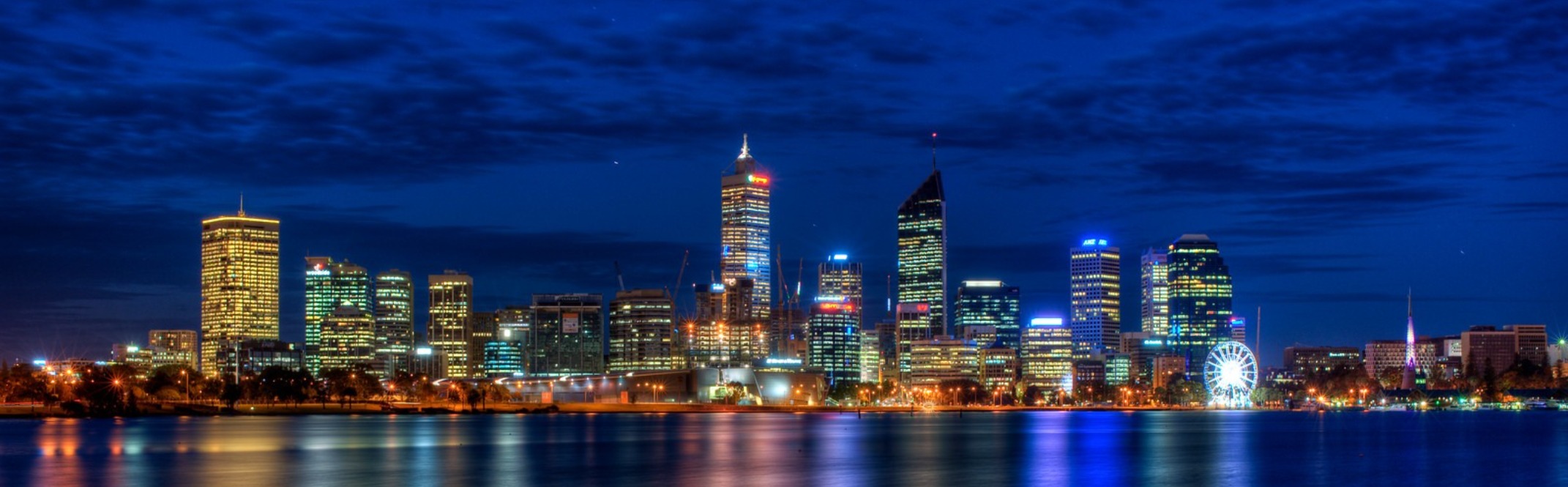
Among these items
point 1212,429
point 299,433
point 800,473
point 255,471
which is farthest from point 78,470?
point 1212,429

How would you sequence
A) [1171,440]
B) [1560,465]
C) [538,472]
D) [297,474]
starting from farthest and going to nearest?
[1171,440]
[1560,465]
[538,472]
[297,474]

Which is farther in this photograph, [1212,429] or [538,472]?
[1212,429]

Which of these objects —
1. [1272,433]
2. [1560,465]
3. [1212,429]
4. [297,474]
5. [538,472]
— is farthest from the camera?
[1212,429]

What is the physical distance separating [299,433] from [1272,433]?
85.3 metres

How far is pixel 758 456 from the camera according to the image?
10025 cm

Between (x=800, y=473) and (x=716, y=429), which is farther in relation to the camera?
(x=716, y=429)

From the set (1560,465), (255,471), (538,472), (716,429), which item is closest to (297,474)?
(255,471)

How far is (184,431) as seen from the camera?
136875 millimetres

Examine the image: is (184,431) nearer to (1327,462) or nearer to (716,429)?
(716,429)

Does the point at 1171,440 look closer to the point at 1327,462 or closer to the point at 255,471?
the point at 1327,462

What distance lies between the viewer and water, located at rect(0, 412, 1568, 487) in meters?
80.2

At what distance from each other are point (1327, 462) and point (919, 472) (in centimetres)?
2941

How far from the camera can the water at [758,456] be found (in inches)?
3159

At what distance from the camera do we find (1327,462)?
99.8 meters
